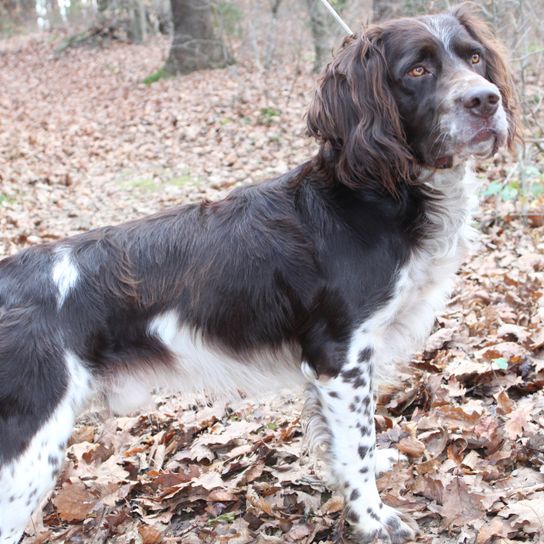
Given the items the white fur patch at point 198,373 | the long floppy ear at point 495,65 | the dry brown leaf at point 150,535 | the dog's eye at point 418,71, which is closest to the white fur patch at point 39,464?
Result: the white fur patch at point 198,373

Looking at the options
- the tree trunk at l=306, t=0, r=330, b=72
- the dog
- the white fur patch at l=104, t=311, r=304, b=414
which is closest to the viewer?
the dog

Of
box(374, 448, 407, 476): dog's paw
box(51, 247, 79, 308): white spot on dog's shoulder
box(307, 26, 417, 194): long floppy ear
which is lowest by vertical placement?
box(374, 448, 407, 476): dog's paw

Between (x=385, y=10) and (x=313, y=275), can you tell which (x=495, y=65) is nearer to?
(x=313, y=275)

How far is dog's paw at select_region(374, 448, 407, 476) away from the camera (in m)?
3.78

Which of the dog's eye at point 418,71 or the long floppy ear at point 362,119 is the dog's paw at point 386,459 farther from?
the dog's eye at point 418,71

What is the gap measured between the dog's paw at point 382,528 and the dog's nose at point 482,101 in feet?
5.96

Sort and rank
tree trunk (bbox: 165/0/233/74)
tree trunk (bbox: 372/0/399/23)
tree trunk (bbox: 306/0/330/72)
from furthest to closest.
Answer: tree trunk (bbox: 165/0/233/74), tree trunk (bbox: 306/0/330/72), tree trunk (bbox: 372/0/399/23)

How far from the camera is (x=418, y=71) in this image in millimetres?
3090

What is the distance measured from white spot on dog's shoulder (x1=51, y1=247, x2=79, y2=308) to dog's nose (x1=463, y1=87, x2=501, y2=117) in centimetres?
182

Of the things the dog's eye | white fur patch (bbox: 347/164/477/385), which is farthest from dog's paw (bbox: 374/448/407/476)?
the dog's eye

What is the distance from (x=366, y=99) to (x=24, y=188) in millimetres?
8261

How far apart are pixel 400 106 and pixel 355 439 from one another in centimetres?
149

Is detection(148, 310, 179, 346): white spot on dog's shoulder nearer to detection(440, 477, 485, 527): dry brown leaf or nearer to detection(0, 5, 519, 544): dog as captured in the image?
detection(0, 5, 519, 544): dog

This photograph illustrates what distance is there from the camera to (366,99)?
122 inches
